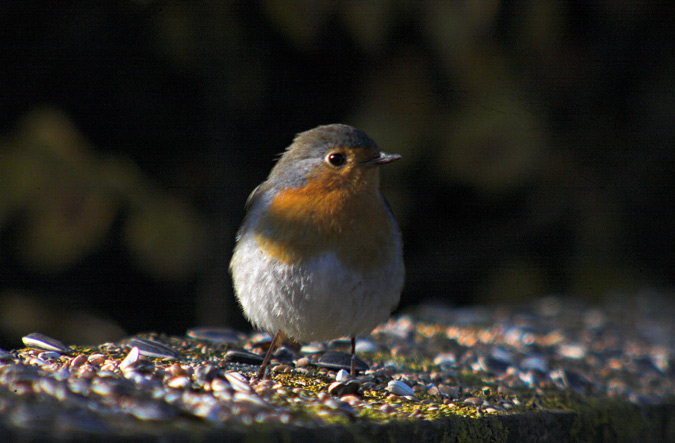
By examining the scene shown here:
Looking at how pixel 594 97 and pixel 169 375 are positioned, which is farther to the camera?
pixel 594 97

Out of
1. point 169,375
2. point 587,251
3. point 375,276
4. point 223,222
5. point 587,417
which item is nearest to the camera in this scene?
point 169,375

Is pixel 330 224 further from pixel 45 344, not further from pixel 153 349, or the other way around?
pixel 45 344

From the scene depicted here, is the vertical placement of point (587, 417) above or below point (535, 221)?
below

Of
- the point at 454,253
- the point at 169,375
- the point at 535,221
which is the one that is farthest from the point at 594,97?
the point at 169,375

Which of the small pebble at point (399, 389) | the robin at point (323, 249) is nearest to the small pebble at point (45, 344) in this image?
the robin at point (323, 249)

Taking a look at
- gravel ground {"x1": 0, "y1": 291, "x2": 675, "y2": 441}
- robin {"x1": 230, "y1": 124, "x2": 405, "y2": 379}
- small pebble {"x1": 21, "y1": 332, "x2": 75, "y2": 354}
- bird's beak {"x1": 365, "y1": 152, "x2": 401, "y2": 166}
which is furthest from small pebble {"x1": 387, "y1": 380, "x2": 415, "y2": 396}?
small pebble {"x1": 21, "y1": 332, "x2": 75, "y2": 354}

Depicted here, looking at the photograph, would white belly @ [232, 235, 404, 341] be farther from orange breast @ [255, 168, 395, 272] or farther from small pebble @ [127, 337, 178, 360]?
small pebble @ [127, 337, 178, 360]

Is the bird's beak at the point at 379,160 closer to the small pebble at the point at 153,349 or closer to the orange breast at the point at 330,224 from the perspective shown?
the orange breast at the point at 330,224

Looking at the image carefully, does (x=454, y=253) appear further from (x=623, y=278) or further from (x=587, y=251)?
(x=623, y=278)
